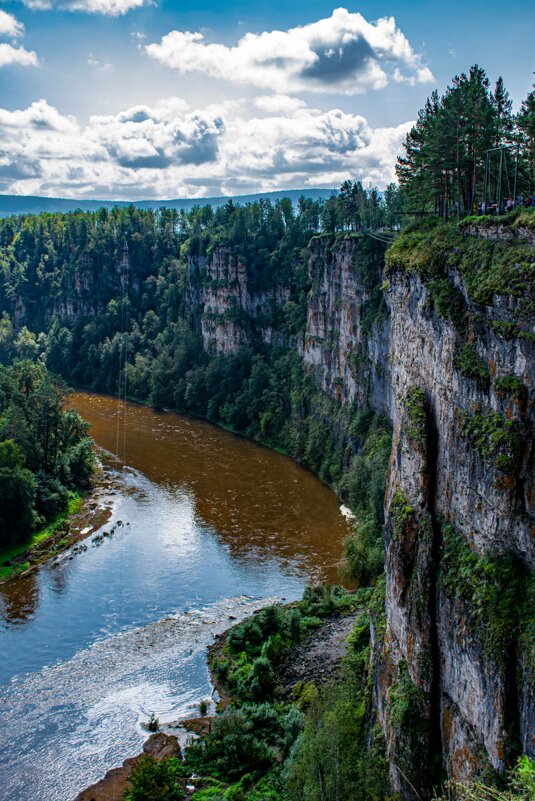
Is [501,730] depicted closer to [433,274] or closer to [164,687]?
[433,274]

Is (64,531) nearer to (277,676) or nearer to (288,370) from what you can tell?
(277,676)

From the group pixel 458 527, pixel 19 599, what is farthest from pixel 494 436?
pixel 19 599

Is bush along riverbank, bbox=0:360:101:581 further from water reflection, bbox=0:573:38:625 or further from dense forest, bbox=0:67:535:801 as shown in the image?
water reflection, bbox=0:573:38:625

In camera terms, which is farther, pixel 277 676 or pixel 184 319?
pixel 184 319

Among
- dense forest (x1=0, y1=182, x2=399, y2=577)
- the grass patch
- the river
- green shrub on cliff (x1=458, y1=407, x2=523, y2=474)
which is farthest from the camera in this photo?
dense forest (x1=0, y1=182, x2=399, y2=577)

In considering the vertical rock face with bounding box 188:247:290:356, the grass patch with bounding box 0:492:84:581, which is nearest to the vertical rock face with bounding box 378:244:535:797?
the grass patch with bounding box 0:492:84:581
